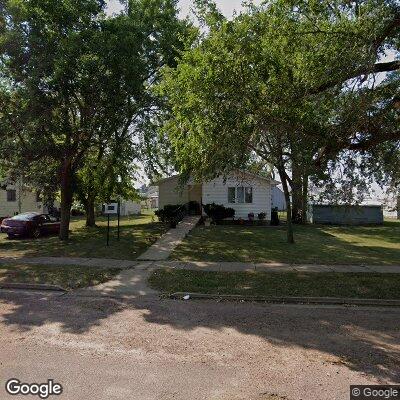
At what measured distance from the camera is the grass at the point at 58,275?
11.3 m

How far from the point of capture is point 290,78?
10.4 m

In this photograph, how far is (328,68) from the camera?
995 centimetres

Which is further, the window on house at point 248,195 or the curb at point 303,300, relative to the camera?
the window on house at point 248,195

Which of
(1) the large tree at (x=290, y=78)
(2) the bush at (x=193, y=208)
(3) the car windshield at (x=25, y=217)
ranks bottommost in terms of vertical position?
(3) the car windshield at (x=25, y=217)

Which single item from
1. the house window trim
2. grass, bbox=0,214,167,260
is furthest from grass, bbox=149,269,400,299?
the house window trim

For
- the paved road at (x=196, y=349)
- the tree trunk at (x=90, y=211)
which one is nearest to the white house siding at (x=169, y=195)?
the tree trunk at (x=90, y=211)

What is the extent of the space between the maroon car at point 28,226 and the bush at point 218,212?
11.6 m

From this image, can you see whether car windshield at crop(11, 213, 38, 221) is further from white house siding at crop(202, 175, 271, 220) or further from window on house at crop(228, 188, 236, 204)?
window on house at crop(228, 188, 236, 204)

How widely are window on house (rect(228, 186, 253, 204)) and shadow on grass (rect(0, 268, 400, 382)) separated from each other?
21760mm

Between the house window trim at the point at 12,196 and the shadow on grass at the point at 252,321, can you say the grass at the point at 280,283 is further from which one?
the house window trim at the point at 12,196

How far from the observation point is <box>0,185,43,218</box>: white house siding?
3784 centimetres

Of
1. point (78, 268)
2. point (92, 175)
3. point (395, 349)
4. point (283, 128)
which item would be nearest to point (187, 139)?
point (283, 128)

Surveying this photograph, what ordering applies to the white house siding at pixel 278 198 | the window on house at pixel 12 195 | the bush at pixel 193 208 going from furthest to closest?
the white house siding at pixel 278 198
the window on house at pixel 12 195
the bush at pixel 193 208

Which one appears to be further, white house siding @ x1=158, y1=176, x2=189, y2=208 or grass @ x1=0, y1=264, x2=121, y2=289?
white house siding @ x1=158, y1=176, x2=189, y2=208
